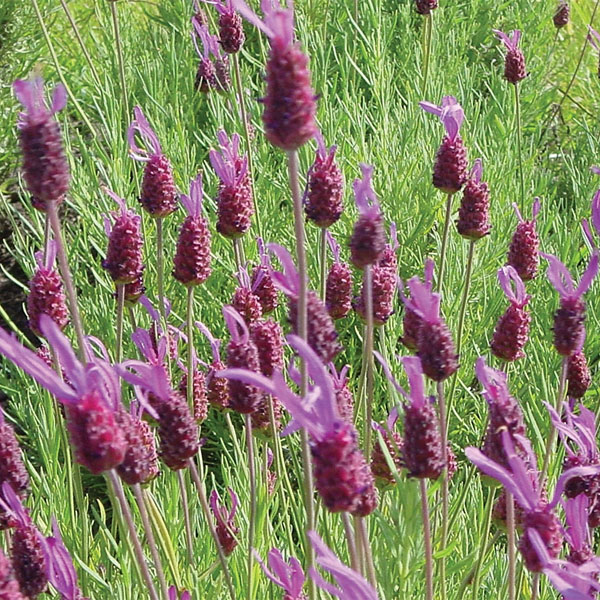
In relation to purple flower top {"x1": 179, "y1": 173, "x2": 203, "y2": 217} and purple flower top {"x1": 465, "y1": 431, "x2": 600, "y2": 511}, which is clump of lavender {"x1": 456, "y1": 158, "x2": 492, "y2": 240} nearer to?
purple flower top {"x1": 179, "y1": 173, "x2": 203, "y2": 217}

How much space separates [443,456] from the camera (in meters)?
0.88

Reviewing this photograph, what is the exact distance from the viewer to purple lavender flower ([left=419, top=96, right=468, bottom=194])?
1.31 m

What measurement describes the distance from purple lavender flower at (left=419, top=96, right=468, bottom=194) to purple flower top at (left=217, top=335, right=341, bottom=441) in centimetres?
70

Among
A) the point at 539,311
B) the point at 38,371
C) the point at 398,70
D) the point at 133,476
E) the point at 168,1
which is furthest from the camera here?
the point at 168,1

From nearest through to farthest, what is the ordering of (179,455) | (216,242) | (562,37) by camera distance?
1. (179,455)
2. (216,242)
3. (562,37)

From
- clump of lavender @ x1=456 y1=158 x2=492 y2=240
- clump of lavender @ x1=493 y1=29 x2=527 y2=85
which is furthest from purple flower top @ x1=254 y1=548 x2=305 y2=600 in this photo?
clump of lavender @ x1=493 y1=29 x2=527 y2=85

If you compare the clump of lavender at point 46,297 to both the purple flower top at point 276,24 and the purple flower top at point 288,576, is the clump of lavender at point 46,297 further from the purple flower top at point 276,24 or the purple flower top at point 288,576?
the purple flower top at point 276,24

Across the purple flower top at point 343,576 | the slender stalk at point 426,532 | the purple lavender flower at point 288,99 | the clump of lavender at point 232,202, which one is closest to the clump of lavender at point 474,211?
the clump of lavender at point 232,202

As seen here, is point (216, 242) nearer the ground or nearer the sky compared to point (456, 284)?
nearer the sky

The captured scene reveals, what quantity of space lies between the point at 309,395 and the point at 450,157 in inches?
29.0

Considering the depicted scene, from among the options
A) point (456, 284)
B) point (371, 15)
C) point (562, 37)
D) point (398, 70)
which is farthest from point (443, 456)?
point (562, 37)

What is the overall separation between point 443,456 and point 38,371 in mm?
408

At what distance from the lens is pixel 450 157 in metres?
1.31

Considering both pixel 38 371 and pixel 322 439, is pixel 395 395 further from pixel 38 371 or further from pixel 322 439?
pixel 38 371
